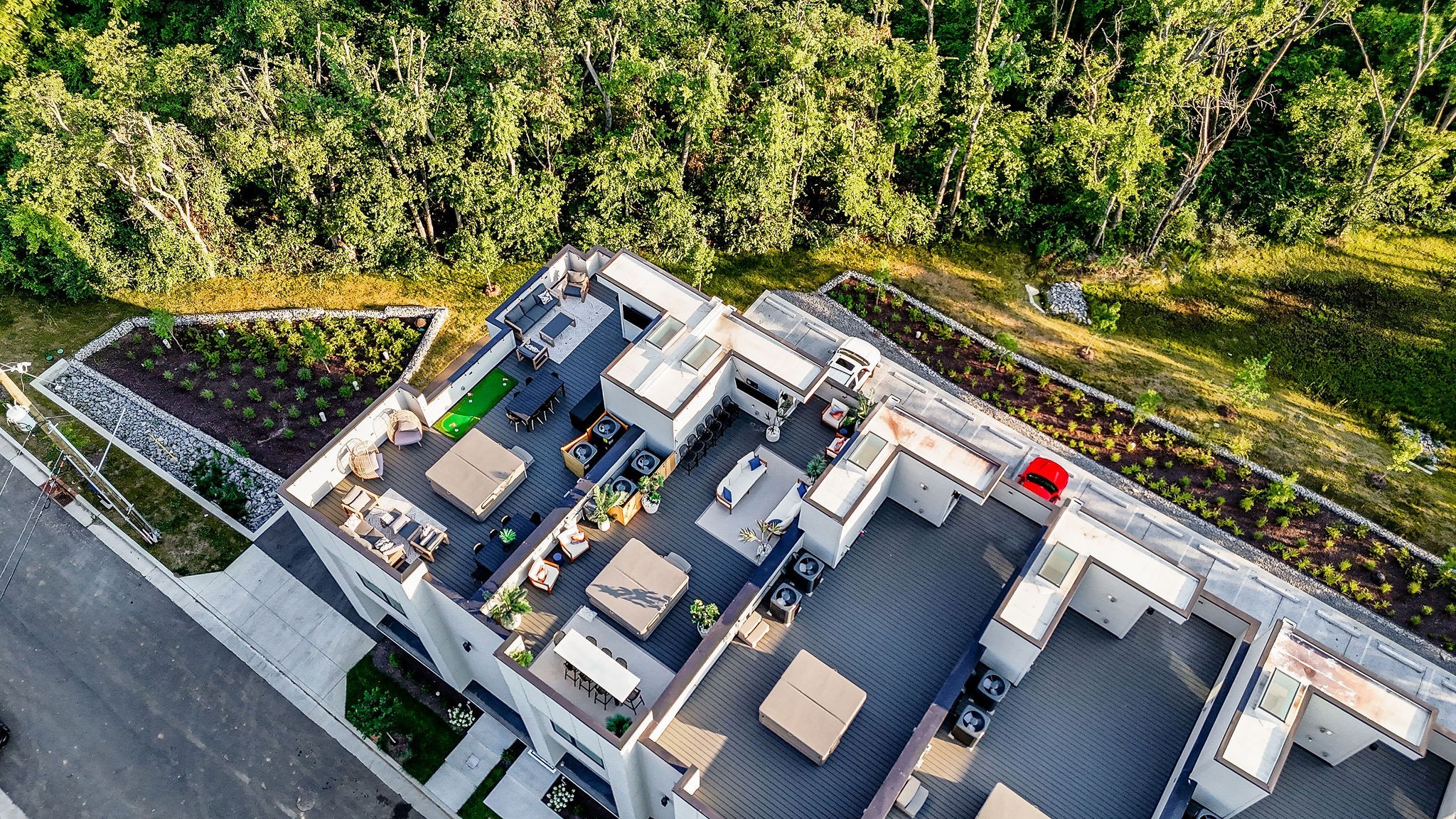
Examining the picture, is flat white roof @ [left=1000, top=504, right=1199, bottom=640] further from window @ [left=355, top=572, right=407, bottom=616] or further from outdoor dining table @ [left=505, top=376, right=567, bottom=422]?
window @ [left=355, top=572, right=407, bottom=616]

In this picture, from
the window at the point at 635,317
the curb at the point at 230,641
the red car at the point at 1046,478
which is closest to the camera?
the window at the point at 635,317

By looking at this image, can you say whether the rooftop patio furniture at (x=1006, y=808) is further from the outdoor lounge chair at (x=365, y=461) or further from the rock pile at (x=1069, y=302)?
the rock pile at (x=1069, y=302)

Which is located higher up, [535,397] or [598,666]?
→ [535,397]

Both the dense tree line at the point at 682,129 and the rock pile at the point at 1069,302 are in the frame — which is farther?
the rock pile at the point at 1069,302

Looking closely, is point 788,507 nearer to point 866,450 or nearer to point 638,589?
point 866,450

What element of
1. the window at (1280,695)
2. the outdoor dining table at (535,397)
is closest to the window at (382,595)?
the outdoor dining table at (535,397)

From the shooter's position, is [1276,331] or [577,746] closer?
[577,746]

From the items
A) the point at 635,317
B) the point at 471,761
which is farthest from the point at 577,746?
the point at 635,317

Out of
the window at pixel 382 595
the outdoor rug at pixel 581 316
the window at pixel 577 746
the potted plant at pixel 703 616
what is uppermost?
the outdoor rug at pixel 581 316
